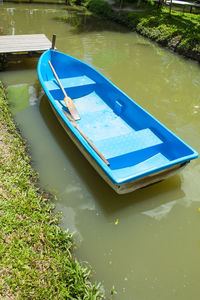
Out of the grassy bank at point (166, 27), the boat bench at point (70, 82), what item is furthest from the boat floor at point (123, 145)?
the grassy bank at point (166, 27)

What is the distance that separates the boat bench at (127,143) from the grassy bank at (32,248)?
3.79ft

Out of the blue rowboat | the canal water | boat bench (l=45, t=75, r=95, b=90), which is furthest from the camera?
boat bench (l=45, t=75, r=95, b=90)

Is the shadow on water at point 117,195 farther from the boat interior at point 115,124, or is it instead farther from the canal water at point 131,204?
the boat interior at point 115,124

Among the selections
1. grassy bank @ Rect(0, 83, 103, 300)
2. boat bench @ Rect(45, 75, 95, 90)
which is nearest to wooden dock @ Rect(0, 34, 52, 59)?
boat bench @ Rect(45, 75, 95, 90)

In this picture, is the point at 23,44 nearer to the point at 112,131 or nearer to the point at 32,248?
the point at 112,131

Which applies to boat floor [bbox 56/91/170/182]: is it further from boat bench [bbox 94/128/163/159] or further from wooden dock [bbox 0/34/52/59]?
wooden dock [bbox 0/34/52/59]

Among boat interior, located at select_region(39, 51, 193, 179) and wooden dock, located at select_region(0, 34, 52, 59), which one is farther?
wooden dock, located at select_region(0, 34, 52, 59)

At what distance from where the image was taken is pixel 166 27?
10.2 m

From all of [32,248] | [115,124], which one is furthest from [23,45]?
[32,248]

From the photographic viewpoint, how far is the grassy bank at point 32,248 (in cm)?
240

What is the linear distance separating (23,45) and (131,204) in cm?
590

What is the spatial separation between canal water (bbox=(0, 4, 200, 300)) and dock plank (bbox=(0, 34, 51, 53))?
57 cm

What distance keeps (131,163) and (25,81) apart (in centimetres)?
433

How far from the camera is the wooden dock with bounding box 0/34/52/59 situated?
6.77 m
